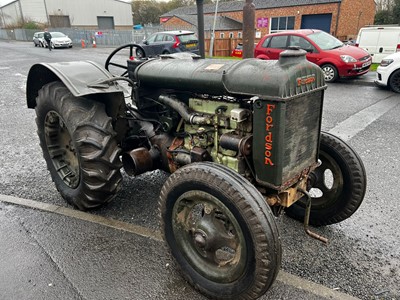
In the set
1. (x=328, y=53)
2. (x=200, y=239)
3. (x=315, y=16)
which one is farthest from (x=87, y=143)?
(x=315, y=16)

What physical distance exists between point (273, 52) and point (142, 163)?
945cm

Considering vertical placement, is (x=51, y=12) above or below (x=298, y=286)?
above

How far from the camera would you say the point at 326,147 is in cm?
289

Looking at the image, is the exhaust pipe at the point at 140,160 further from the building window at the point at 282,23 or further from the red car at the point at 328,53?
the building window at the point at 282,23

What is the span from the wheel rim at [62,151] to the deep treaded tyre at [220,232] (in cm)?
167

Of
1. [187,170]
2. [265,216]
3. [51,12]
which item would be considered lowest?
[265,216]

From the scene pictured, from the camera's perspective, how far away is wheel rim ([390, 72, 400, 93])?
904cm

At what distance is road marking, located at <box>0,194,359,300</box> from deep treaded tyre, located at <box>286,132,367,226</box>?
0.76 metres

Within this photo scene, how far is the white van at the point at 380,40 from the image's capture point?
12289mm

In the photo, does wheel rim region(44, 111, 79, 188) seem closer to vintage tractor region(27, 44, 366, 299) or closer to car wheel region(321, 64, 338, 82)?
vintage tractor region(27, 44, 366, 299)

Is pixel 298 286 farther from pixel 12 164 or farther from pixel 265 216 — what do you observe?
pixel 12 164

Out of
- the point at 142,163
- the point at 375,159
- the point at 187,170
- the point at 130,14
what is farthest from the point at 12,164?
the point at 130,14

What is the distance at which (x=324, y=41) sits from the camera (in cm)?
1100

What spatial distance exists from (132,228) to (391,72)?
885cm
